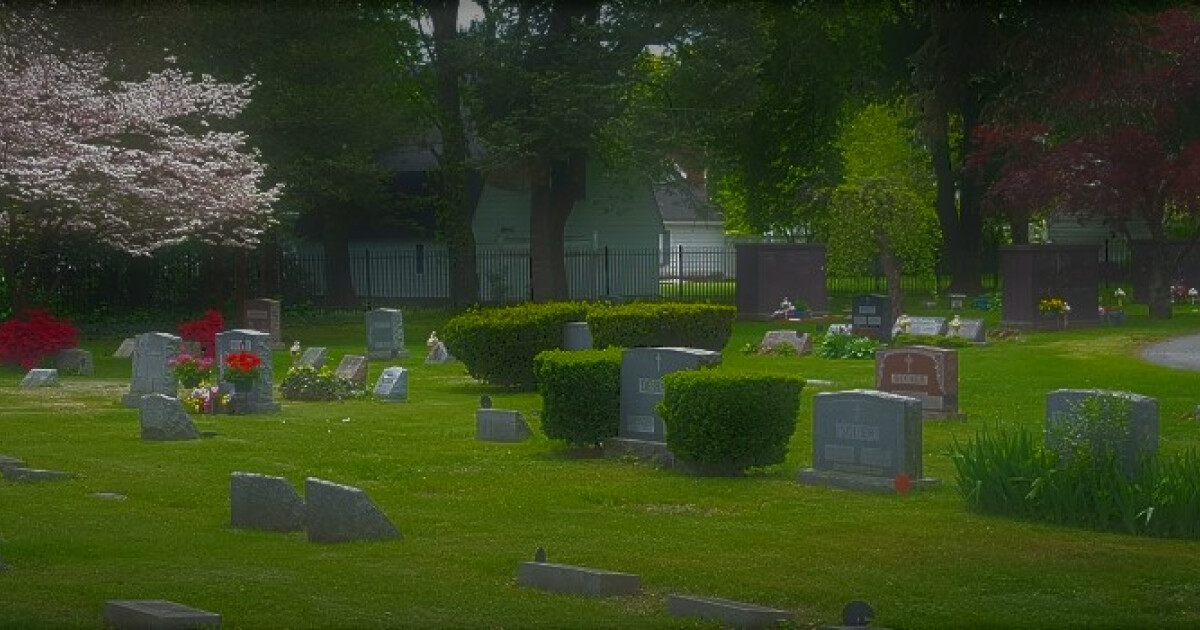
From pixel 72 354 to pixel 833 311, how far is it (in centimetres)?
2320

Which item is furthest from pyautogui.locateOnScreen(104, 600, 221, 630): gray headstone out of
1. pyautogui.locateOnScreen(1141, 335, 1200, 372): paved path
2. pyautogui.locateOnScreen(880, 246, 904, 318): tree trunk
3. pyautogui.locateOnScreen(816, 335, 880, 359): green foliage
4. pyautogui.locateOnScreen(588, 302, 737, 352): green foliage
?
pyautogui.locateOnScreen(880, 246, 904, 318): tree trunk

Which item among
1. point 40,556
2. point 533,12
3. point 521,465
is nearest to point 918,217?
point 533,12

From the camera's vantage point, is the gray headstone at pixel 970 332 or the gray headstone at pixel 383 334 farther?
the gray headstone at pixel 970 332

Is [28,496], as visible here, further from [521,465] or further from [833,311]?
[833,311]

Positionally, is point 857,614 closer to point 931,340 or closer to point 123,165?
point 931,340

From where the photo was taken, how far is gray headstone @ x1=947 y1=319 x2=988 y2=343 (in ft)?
122

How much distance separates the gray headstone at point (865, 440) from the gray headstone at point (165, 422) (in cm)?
805

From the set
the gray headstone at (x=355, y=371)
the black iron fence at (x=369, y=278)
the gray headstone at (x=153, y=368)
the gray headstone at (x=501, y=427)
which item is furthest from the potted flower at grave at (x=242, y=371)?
the black iron fence at (x=369, y=278)

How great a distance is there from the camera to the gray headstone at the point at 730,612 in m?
9.95

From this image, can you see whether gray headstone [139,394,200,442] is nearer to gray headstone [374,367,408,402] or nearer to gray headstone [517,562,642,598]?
gray headstone [374,367,408,402]

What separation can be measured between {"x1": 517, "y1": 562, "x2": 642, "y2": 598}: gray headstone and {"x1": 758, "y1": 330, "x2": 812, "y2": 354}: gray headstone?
2445cm

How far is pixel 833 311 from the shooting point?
50281 millimetres

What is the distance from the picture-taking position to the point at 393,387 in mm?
27078

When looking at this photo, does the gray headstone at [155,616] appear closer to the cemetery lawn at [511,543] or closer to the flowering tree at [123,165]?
the cemetery lawn at [511,543]
